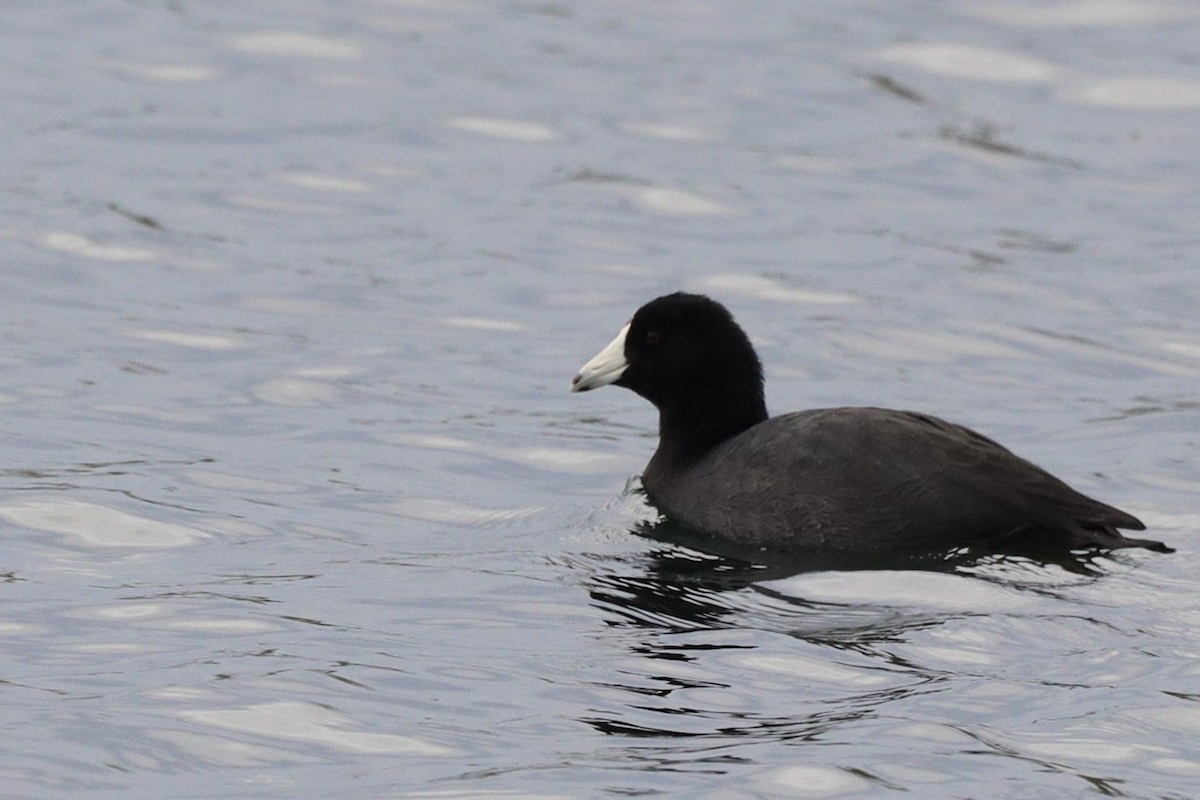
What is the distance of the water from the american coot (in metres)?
0.24

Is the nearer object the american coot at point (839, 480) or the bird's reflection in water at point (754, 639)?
the bird's reflection in water at point (754, 639)

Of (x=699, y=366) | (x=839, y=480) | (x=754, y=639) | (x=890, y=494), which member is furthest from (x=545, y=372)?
(x=754, y=639)

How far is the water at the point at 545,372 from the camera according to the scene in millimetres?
6168

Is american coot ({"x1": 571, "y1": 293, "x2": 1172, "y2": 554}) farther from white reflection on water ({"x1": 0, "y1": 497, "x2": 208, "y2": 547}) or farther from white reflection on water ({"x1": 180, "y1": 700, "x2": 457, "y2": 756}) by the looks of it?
white reflection on water ({"x1": 180, "y1": 700, "x2": 457, "y2": 756})

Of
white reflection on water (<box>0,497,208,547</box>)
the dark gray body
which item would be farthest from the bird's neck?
white reflection on water (<box>0,497,208,547</box>)

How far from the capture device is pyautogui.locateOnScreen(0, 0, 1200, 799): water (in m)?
6.17

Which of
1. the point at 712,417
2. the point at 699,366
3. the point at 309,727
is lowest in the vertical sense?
the point at 309,727

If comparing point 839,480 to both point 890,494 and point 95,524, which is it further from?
point 95,524

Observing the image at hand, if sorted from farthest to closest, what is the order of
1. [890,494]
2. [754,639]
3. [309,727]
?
[890,494] < [754,639] < [309,727]

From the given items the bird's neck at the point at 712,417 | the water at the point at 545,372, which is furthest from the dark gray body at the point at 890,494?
the bird's neck at the point at 712,417

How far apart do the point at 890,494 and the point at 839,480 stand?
204mm

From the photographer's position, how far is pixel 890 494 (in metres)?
8.02

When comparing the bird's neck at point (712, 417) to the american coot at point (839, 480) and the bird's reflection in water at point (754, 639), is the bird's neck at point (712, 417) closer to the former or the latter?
the american coot at point (839, 480)

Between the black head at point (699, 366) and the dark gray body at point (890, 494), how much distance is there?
0.55 meters
